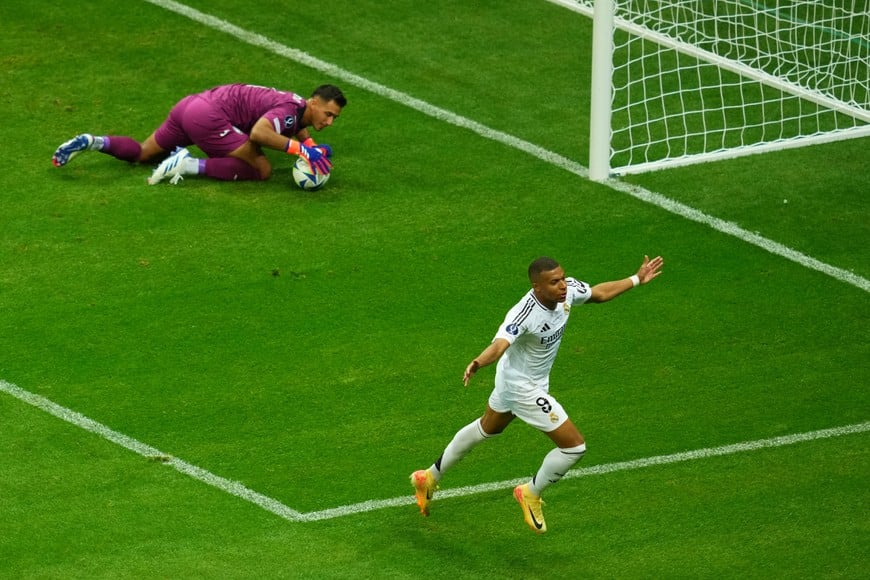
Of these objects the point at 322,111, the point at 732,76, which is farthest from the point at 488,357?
the point at 732,76

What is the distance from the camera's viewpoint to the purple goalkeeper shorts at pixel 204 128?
13.2m

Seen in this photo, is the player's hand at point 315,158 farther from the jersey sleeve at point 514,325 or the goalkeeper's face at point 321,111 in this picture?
the jersey sleeve at point 514,325

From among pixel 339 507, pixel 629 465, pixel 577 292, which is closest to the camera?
pixel 577 292

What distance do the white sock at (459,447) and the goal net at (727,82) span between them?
532cm

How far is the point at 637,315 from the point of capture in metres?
11.5

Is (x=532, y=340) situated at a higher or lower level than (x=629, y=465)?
higher

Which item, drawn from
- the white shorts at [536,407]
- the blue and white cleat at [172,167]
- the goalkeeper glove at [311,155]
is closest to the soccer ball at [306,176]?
the goalkeeper glove at [311,155]

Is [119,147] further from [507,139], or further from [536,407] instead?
[536,407]

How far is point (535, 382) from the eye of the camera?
863 centimetres

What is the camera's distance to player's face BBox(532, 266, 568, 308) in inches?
329

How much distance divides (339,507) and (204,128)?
5047 millimetres

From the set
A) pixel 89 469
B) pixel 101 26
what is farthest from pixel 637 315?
pixel 101 26

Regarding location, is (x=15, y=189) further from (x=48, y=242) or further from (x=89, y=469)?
(x=89, y=469)

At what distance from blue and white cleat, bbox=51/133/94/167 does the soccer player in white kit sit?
5.58 meters
